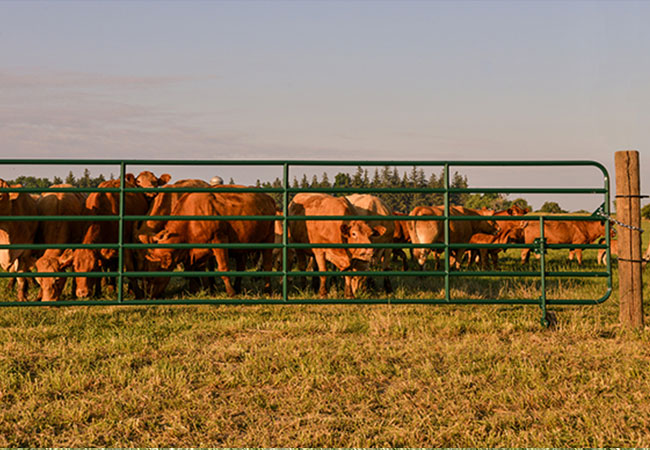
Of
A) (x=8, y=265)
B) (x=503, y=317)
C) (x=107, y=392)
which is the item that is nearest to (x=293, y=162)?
(x=503, y=317)

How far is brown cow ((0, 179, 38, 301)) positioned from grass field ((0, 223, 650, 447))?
112 inches

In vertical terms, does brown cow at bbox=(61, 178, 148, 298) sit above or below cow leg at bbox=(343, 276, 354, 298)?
above

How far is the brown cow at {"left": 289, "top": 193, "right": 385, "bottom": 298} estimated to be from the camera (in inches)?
405

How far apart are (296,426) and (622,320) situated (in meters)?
4.89

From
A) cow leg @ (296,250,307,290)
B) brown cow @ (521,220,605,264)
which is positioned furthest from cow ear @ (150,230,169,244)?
brown cow @ (521,220,605,264)

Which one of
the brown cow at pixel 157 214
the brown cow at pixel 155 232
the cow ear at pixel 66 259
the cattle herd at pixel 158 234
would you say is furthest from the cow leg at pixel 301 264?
the cow ear at pixel 66 259

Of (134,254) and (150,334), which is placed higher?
(134,254)

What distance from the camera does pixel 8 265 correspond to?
432 inches

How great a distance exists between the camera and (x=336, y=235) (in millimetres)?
10703

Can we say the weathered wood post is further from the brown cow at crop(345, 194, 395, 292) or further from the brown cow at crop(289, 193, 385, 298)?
the brown cow at crop(345, 194, 395, 292)

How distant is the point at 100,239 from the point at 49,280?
4.07 ft

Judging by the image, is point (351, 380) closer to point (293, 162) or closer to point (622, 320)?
point (293, 162)

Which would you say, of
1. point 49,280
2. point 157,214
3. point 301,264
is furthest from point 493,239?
point 49,280

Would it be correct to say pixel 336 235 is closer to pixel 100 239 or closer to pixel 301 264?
pixel 301 264
